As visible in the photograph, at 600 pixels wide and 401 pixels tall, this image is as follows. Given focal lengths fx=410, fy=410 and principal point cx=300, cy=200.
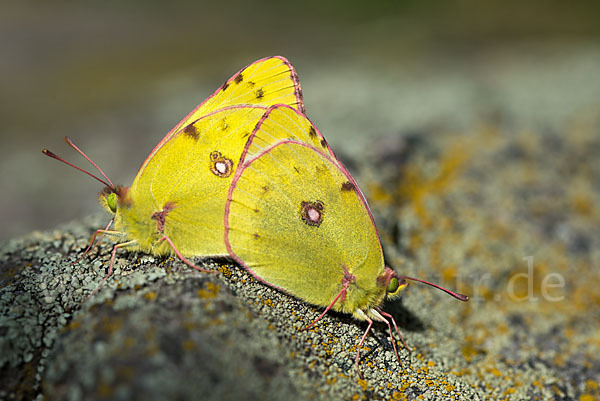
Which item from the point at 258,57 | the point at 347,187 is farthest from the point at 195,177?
the point at 258,57

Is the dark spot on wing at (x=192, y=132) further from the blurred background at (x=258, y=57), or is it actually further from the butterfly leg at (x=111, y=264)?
the blurred background at (x=258, y=57)

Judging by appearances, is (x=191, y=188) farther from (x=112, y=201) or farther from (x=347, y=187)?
(x=347, y=187)

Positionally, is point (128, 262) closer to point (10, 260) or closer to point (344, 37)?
point (10, 260)

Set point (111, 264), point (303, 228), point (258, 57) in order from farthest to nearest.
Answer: point (258, 57) → point (303, 228) → point (111, 264)

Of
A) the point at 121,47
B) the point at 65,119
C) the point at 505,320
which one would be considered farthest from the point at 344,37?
the point at 505,320

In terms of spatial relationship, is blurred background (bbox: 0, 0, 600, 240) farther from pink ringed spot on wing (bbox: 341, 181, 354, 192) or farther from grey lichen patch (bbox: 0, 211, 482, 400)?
grey lichen patch (bbox: 0, 211, 482, 400)

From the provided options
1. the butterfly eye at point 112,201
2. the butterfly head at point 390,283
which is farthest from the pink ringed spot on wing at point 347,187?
the butterfly eye at point 112,201

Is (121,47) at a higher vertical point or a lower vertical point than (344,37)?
lower
